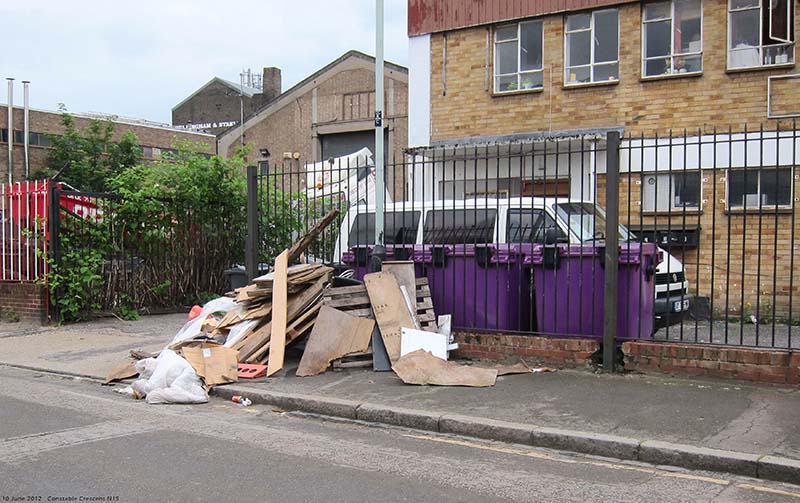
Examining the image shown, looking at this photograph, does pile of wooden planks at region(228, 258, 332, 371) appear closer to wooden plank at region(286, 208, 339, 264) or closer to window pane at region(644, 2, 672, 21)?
wooden plank at region(286, 208, 339, 264)

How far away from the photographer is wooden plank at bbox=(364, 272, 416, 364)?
8.77 meters

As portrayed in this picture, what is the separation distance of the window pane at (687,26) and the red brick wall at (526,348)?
27.9ft

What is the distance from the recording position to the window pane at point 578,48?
15305 millimetres

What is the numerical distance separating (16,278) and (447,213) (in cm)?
849

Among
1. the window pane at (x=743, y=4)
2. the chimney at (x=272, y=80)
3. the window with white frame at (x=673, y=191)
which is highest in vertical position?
the chimney at (x=272, y=80)

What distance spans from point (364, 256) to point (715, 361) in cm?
465

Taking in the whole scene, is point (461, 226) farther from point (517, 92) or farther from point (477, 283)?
point (517, 92)

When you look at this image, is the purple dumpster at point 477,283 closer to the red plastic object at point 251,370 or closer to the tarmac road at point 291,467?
the red plastic object at point 251,370

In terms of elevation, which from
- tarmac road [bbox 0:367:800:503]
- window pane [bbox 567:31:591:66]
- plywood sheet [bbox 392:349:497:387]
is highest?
window pane [bbox 567:31:591:66]

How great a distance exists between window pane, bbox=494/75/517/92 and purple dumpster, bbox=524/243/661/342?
8.16 m

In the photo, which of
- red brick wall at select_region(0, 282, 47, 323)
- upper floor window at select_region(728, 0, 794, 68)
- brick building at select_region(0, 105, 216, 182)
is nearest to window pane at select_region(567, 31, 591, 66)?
upper floor window at select_region(728, 0, 794, 68)

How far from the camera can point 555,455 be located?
230 inches

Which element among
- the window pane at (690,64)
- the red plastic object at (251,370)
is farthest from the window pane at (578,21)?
the red plastic object at (251,370)

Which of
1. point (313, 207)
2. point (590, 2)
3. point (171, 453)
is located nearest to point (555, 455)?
point (171, 453)
